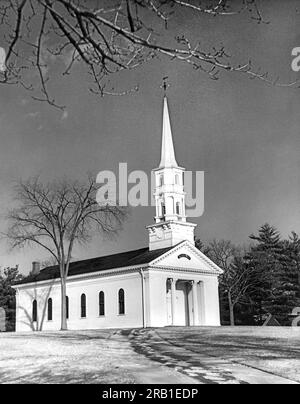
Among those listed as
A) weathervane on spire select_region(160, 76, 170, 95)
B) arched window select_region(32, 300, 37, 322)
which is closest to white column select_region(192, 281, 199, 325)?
arched window select_region(32, 300, 37, 322)

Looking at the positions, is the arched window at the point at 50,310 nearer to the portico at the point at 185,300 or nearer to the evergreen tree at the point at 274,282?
the portico at the point at 185,300

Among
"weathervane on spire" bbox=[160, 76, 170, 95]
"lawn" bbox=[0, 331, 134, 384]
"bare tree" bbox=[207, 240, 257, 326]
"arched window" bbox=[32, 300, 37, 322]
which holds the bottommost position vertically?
"lawn" bbox=[0, 331, 134, 384]

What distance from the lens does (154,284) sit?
23.6 meters

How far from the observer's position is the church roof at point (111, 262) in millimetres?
24641

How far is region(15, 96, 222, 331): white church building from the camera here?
2361 centimetres

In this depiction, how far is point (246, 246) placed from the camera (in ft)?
90.1

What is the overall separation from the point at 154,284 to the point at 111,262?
294 centimetres

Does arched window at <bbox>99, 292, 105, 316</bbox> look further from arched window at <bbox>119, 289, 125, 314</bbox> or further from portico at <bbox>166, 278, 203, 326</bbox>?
portico at <bbox>166, 278, 203, 326</bbox>

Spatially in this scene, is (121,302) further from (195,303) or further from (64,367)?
(64,367)

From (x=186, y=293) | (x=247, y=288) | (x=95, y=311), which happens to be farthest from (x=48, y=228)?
(x=247, y=288)

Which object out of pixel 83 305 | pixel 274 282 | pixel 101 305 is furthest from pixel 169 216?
pixel 274 282

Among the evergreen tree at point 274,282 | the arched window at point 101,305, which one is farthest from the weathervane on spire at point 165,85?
the evergreen tree at point 274,282
